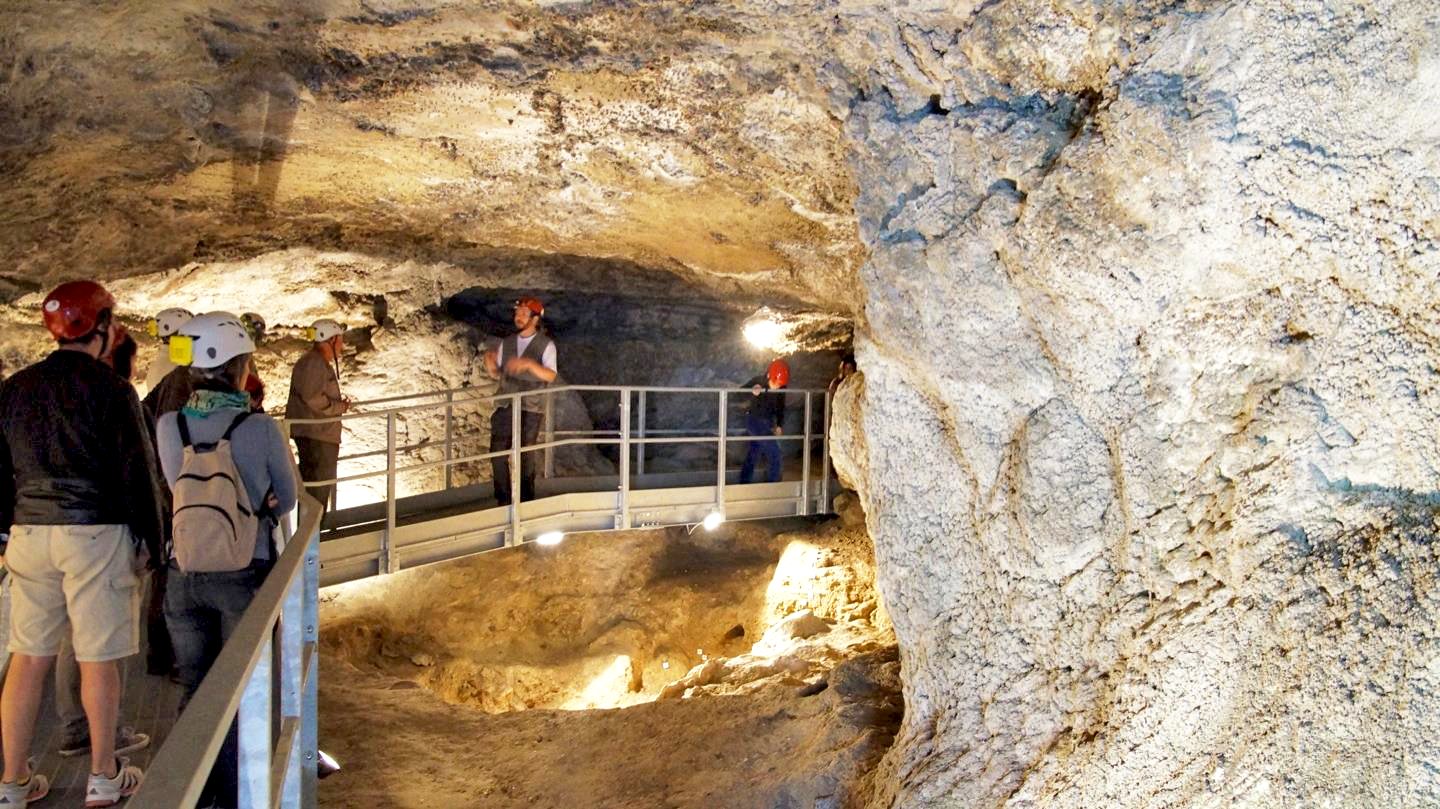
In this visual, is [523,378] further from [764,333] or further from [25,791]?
[25,791]

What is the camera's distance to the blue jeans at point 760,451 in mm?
9000

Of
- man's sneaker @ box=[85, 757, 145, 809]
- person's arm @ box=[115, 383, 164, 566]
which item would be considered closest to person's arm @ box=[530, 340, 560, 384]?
person's arm @ box=[115, 383, 164, 566]

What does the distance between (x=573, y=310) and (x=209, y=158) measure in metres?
4.90

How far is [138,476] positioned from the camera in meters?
3.09

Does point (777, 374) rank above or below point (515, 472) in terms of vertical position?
above

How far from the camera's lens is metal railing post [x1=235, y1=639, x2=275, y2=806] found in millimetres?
1926

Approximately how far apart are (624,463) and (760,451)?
2.00 m

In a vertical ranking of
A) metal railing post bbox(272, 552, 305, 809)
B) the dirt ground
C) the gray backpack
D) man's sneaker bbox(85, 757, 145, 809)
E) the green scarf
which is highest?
the green scarf

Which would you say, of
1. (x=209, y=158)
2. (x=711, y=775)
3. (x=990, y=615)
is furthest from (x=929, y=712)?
(x=209, y=158)

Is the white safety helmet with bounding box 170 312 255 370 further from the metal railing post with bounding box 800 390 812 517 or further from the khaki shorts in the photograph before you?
the metal railing post with bounding box 800 390 812 517

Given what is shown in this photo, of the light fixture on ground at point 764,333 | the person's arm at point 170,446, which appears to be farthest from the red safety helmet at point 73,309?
the light fixture on ground at point 764,333

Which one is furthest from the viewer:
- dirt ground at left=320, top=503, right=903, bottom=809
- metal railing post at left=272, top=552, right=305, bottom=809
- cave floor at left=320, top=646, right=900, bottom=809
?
dirt ground at left=320, top=503, right=903, bottom=809

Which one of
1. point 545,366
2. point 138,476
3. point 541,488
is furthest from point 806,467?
point 138,476

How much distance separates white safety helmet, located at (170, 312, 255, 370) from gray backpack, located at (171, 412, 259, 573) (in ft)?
0.67
